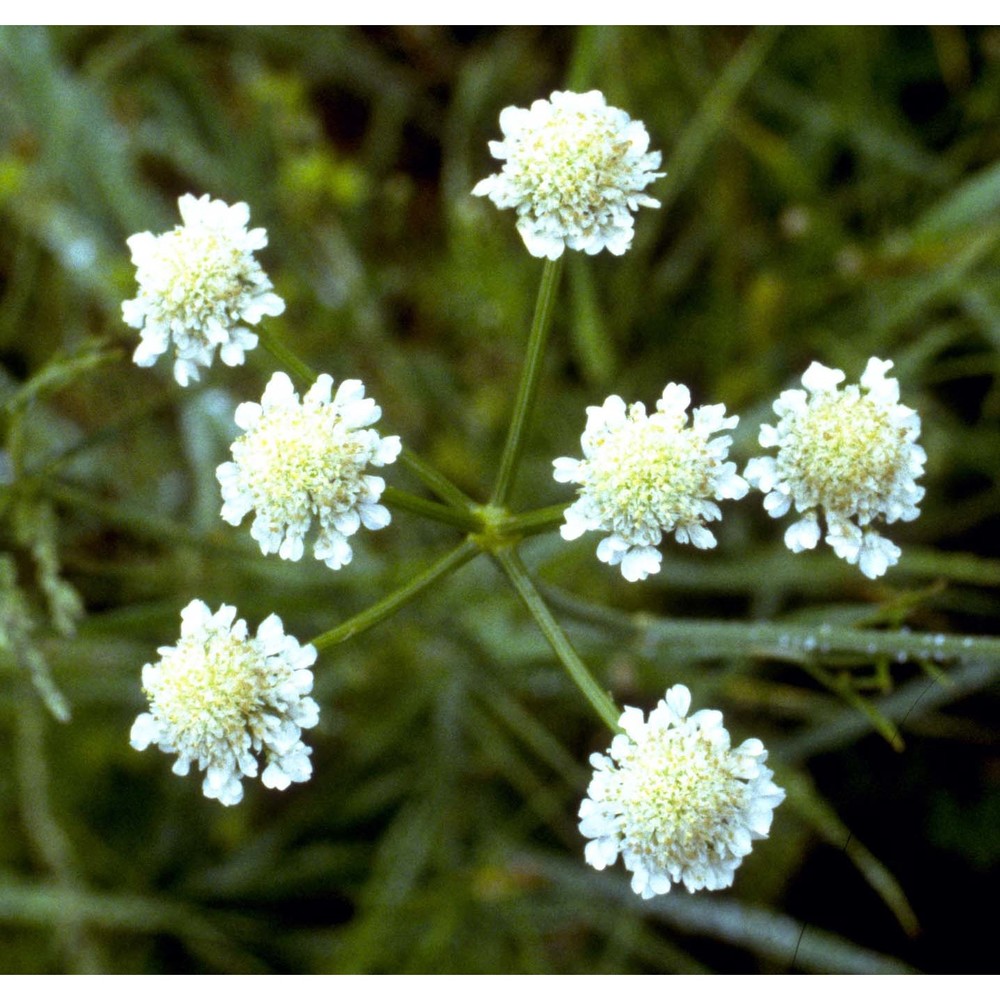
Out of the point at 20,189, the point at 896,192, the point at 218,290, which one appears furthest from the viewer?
the point at 896,192

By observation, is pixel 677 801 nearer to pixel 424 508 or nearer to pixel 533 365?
pixel 424 508

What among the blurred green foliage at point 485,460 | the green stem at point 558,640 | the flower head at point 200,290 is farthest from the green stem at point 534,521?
the blurred green foliage at point 485,460

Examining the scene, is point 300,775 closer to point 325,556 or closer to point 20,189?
point 325,556

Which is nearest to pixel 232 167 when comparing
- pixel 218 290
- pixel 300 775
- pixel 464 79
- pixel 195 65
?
pixel 195 65

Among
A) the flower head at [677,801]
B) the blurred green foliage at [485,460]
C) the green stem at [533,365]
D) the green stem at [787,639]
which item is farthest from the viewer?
the blurred green foliage at [485,460]

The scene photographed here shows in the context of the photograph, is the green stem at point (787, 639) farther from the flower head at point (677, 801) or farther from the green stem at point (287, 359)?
the green stem at point (287, 359)

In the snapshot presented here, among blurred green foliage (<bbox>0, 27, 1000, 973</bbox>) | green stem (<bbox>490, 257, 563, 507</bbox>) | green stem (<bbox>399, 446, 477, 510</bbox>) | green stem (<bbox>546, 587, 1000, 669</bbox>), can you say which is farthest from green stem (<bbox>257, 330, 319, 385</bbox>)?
blurred green foliage (<bbox>0, 27, 1000, 973</bbox>)

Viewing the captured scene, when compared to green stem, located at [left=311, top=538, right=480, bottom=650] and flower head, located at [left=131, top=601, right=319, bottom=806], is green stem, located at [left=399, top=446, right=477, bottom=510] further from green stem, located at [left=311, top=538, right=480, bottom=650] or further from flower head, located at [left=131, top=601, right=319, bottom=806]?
flower head, located at [left=131, top=601, right=319, bottom=806]
